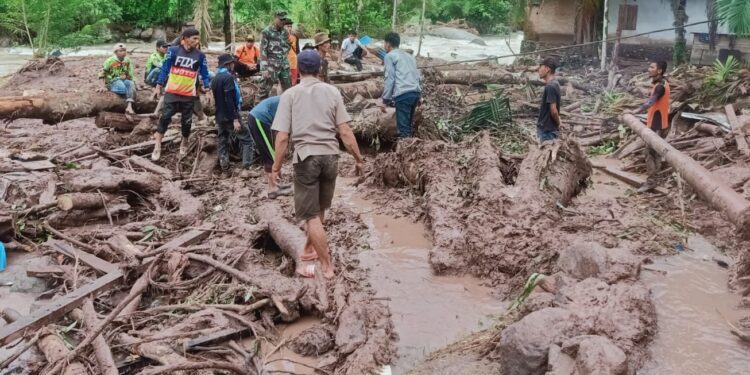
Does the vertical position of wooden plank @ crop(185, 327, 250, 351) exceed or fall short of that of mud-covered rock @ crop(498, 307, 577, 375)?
it falls short

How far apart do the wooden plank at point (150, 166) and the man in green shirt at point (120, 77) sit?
5.77ft

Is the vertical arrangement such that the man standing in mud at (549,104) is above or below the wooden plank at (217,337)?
above

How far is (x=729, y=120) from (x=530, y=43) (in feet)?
45.3

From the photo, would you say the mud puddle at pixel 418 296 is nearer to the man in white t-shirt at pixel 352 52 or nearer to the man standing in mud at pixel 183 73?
the man standing in mud at pixel 183 73

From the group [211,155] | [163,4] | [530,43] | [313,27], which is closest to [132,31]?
[163,4]

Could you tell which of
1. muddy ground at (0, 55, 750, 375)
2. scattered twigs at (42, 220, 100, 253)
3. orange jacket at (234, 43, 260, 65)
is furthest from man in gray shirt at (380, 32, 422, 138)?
scattered twigs at (42, 220, 100, 253)

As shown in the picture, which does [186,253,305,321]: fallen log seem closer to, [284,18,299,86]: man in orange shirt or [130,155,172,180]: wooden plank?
[130,155,172,180]: wooden plank

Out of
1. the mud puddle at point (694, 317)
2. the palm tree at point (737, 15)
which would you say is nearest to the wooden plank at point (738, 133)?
the mud puddle at point (694, 317)

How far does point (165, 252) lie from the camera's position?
5.16 m

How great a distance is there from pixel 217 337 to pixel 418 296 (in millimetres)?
1691

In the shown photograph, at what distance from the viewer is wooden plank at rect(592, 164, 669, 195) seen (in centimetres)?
789

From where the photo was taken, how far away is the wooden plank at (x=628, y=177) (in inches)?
311

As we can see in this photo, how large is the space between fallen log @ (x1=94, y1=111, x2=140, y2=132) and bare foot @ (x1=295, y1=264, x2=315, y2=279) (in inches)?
237

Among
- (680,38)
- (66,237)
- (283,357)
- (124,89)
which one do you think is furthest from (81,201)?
(680,38)
